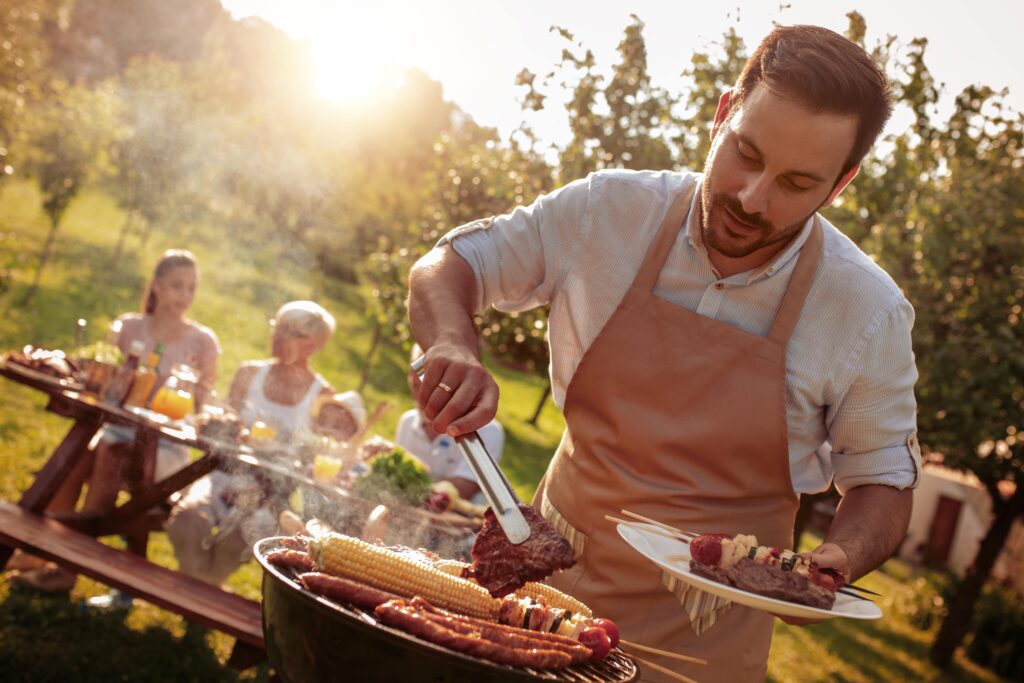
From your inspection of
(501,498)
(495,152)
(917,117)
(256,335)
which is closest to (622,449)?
(501,498)

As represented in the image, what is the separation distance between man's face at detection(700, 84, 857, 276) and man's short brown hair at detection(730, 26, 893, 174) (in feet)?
0.09

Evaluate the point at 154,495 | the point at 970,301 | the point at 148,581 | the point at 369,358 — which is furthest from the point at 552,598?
the point at 369,358

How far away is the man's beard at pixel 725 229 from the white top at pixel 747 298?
5.5 inches

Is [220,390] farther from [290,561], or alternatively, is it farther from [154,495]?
[290,561]

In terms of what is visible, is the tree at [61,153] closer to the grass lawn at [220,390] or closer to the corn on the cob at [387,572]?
the grass lawn at [220,390]

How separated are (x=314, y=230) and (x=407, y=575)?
28.0 m

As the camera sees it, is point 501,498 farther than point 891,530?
No

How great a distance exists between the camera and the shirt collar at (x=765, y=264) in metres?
2.57

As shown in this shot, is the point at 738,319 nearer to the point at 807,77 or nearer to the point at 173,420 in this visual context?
the point at 807,77

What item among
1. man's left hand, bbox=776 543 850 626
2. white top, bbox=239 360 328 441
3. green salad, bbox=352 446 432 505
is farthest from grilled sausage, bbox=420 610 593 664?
white top, bbox=239 360 328 441

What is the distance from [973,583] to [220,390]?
11336 millimetres

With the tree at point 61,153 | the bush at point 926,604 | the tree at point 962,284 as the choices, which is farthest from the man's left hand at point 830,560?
the bush at point 926,604

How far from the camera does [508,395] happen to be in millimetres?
29109

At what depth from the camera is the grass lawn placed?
18.0 feet
